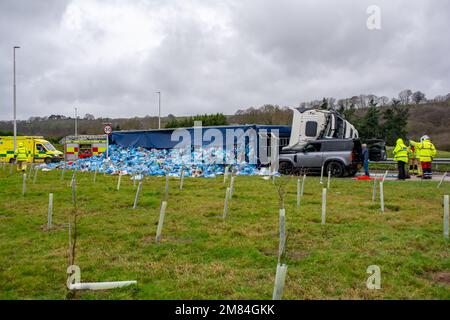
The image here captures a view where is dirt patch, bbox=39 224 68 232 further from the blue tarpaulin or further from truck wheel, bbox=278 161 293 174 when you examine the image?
the blue tarpaulin

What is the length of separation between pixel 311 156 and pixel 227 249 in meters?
12.6

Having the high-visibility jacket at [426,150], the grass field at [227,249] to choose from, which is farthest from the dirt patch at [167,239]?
the high-visibility jacket at [426,150]

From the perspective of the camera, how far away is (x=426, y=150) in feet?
52.3

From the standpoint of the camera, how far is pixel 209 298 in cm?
410

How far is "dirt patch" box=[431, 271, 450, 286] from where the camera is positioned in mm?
4637

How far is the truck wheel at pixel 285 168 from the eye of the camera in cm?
1836

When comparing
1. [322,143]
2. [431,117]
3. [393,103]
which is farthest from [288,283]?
[431,117]

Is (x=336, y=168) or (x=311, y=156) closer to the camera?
(x=336, y=168)

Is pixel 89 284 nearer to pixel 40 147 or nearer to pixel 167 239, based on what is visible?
pixel 167 239

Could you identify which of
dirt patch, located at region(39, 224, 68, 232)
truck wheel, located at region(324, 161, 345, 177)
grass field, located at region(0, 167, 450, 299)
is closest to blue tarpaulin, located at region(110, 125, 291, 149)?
truck wheel, located at region(324, 161, 345, 177)

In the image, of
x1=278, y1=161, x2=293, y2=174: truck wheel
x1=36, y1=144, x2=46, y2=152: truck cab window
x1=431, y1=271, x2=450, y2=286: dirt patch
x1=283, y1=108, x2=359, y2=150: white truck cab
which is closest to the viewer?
x1=431, y1=271, x2=450, y2=286: dirt patch

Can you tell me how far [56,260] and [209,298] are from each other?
2.50m

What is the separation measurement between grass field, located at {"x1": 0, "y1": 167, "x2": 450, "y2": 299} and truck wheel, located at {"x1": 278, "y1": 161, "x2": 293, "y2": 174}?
7761 mm

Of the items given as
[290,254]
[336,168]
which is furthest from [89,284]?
[336,168]
